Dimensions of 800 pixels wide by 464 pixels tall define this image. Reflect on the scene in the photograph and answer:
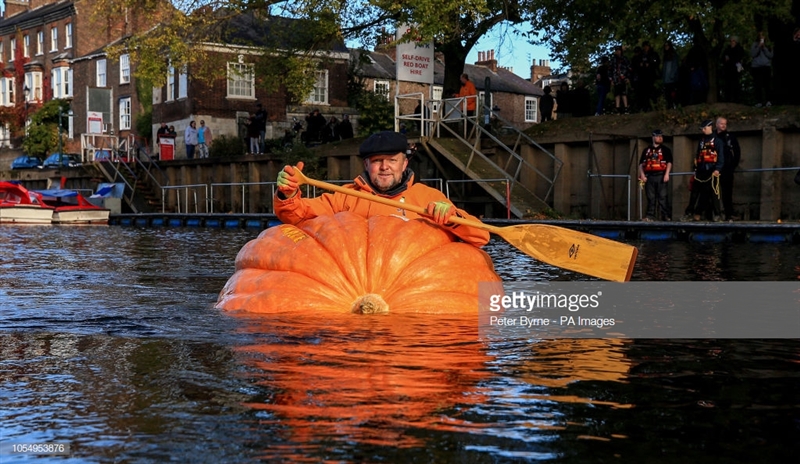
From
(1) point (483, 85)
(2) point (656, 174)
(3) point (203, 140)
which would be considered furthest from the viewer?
(1) point (483, 85)

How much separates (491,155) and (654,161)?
7652 mm

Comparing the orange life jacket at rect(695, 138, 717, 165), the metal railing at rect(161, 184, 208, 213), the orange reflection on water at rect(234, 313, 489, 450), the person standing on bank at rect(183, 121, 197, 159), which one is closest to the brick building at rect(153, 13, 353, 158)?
the person standing on bank at rect(183, 121, 197, 159)

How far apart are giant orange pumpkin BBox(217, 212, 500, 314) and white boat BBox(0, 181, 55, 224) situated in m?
27.5

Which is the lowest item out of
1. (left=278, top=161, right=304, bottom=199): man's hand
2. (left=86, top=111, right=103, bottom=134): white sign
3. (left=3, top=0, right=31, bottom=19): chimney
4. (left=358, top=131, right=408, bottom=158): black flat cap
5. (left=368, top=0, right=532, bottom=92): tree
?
(left=278, top=161, right=304, bottom=199): man's hand

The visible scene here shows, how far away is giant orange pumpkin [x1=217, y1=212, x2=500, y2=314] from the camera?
8.77m

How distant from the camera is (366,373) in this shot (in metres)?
6.11

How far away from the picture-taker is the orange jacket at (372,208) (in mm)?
9289

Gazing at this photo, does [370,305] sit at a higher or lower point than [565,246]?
lower

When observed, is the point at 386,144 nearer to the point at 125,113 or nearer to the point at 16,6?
the point at 125,113

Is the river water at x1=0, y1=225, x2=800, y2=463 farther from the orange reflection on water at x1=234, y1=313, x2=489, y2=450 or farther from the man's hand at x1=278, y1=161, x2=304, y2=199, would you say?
the man's hand at x1=278, y1=161, x2=304, y2=199

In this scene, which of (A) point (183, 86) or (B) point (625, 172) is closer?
(B) point (625, 172)

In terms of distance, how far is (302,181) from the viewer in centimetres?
926

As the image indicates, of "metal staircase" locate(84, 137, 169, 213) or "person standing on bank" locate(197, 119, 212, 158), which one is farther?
"metal staircase" locate(84, 137, 169, 213)

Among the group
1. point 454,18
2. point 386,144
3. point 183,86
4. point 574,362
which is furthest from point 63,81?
point 574,362
